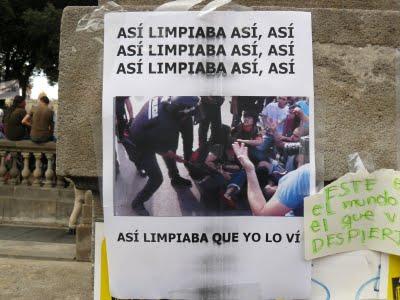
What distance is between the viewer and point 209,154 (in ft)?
8.08

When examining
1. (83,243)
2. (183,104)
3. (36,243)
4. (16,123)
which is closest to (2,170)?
(16,123)

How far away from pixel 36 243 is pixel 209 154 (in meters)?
6.07

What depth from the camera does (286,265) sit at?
2514mm

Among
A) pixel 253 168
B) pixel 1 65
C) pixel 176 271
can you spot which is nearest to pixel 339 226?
pixel 253 168

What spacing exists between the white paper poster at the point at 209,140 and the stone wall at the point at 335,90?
7 cm

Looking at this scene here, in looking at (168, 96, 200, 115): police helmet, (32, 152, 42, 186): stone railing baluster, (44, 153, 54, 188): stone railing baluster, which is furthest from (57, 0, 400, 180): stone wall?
(32, 152, 42, 186): stone railing baluster

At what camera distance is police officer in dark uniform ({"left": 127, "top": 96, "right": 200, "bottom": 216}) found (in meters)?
2.46

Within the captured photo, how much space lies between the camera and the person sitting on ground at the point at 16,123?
9.72 metres

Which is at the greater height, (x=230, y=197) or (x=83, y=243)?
(x=230, y=197)

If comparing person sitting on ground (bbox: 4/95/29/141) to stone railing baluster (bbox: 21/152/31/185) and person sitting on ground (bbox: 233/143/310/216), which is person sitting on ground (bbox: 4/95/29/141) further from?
person sitting on ground (bbox: 233/143/310/216)

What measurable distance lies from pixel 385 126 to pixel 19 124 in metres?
8.26

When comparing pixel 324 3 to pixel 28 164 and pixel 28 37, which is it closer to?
pixel 28 164

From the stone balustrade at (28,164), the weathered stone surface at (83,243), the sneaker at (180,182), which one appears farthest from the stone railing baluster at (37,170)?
the sneaker at (180,182)

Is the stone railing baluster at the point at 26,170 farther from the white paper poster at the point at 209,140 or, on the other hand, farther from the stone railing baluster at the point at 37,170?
the white paper poster at the point at 209,140
